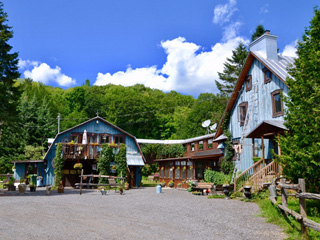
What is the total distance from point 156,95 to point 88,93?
17069mm

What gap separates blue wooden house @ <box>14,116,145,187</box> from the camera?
92.8ft

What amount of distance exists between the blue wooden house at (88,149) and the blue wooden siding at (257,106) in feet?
38.3

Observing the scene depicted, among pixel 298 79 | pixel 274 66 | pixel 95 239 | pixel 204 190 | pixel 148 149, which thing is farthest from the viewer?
pixel 148 149

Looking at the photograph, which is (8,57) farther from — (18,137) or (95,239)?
(18,137)

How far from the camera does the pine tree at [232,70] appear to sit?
50.0 meters

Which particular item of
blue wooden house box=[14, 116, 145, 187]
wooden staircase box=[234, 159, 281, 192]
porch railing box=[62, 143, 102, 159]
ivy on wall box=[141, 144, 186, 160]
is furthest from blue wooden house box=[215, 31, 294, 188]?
porch railing box=[62, 143, 102, 159]

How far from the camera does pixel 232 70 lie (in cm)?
5028

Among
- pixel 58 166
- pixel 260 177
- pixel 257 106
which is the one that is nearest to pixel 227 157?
pixel 257 106

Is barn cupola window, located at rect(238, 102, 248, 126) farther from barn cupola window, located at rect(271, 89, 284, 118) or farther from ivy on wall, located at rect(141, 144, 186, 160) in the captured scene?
ivy on wall, located at rect(141, 144, 186, 160)

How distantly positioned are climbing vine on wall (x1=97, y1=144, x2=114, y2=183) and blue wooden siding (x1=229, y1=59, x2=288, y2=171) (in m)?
11.9

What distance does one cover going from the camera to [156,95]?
75.4m

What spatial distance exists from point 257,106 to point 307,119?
1212 centimetres

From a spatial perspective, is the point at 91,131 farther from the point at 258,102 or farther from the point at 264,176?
the point at 264,176

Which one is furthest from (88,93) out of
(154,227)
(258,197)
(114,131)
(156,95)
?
(154,227)
